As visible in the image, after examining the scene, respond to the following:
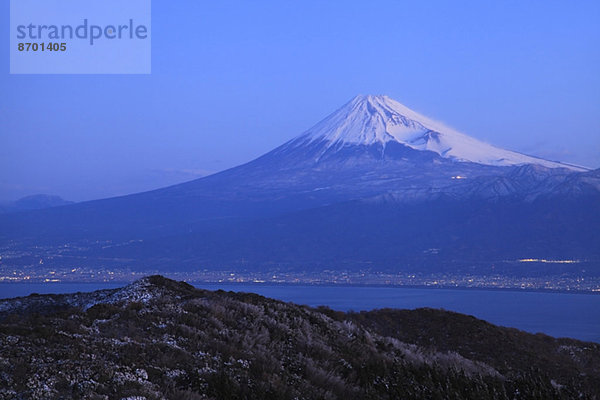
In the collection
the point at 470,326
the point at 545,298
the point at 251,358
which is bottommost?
the point at 545,298

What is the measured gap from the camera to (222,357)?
13484 mm

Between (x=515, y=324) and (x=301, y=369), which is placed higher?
(x=301, y=369)

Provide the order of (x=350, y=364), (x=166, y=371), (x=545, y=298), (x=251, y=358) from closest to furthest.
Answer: (x=166, y=371) → (x=251, y=358) → (x=350, y=364) → (x=545, y=298)

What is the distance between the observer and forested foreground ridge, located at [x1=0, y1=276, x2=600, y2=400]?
11.0 m

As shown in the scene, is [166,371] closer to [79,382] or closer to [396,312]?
[79,382]

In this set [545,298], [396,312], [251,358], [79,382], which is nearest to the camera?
[79,382]

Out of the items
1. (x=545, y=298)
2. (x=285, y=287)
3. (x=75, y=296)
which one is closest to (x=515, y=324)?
(x=545, y=298)

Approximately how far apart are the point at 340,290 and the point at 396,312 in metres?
155

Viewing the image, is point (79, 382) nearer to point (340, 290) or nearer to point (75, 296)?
point (75, 296)

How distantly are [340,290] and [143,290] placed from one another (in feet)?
542

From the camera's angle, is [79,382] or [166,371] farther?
[166,371]

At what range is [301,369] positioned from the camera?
13.7 m

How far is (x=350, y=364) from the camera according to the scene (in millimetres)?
15109

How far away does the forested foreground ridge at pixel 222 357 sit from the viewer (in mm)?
11008
